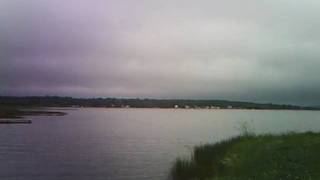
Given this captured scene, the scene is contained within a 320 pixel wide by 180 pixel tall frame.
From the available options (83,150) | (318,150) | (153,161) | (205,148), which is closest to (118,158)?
(153,161)

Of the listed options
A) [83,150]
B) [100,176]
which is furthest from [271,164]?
[83,150]

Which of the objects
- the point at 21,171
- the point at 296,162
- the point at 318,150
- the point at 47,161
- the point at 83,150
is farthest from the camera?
the point at 83,150

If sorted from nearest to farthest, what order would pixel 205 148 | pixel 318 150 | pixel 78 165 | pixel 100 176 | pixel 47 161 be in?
pixel 318 150 < pixel 205 148 < pixel 100 176 < pixel 78 165 < pixel 47 161

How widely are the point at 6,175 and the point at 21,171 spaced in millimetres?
2205

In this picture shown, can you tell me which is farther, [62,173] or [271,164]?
[62,173]

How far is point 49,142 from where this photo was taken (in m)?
69.9

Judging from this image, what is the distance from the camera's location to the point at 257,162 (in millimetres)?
22625

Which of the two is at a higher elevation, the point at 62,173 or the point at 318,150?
the point at 318,150

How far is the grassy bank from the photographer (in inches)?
752

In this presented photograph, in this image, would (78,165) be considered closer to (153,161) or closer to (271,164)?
(153,161)

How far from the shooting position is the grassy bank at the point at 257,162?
19.1 meters

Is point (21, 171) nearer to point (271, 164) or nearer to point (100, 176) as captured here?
point (100, 176)

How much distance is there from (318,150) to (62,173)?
23.1m

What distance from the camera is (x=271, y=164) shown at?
21.2m
